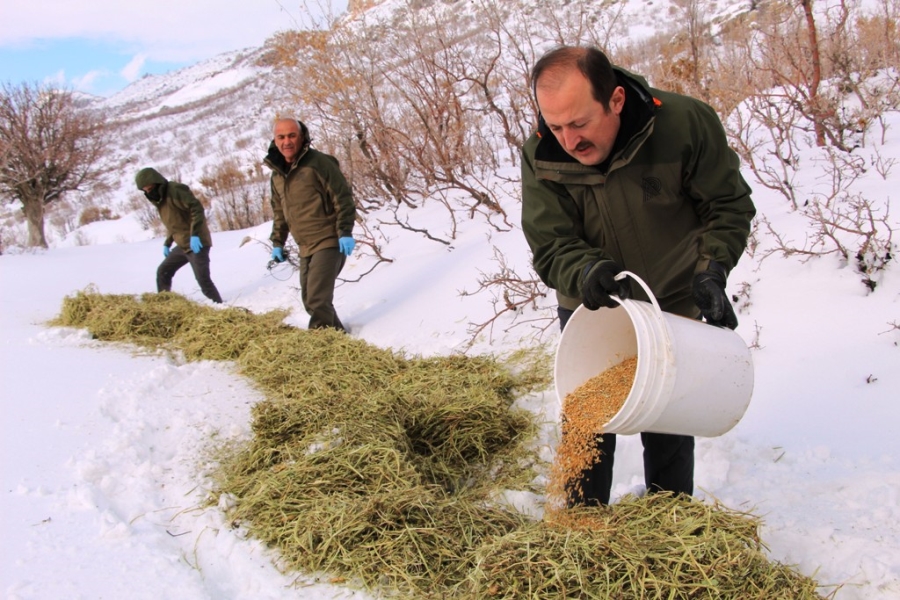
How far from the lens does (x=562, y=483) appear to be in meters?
2.11

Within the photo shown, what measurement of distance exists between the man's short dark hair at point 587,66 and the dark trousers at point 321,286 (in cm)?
347

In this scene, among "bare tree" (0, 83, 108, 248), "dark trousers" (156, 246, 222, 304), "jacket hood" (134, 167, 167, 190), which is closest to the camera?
"jacket hood" (134, 167, 167, 190)

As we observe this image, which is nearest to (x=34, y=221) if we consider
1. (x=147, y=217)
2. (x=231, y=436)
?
(x=147, y=217)

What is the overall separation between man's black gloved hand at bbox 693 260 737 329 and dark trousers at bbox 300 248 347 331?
3506 millimetres

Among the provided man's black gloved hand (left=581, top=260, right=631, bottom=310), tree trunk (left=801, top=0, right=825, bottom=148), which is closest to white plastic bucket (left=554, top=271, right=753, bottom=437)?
man's black gloved hand (left=581, top=260, right=631, bottom=310)

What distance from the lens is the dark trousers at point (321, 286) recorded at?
4.96 meters

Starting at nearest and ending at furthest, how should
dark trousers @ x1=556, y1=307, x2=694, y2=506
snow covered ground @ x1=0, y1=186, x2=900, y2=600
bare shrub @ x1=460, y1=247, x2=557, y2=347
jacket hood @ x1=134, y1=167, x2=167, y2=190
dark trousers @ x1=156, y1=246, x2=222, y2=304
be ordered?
snow covered ground @ x1=0, y1=186, x2=900, y2=600, dark trousers @ x1=556, y1=307, x2=694, y2=506, bare shrub @ x1=460, y1=247, x2=557, y2=347, jacket hood @ x1=134, y1=167, x2=167, y2=190, dark trousers @ x1=156, y1=246, x2=222, y2=304

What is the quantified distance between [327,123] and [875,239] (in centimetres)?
700

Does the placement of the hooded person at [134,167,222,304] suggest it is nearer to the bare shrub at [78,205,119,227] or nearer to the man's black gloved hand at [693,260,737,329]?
the man's black gloved hand at [693,260,737,329]

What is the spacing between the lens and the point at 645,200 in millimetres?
1900

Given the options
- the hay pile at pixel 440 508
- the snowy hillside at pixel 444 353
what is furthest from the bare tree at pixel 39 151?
the hay pile at pixel 440 508

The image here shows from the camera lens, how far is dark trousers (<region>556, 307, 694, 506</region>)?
6.84 ft

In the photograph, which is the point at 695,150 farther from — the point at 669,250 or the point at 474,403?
the point at 474,403

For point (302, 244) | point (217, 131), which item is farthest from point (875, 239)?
point (217, 131)
